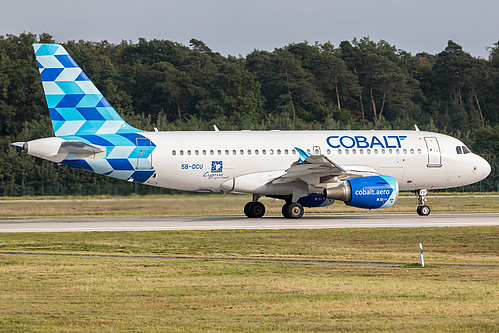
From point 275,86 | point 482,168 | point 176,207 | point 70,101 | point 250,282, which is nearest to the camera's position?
point 250,282

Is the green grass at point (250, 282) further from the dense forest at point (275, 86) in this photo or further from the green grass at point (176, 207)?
the dense forest at point (275, 86)

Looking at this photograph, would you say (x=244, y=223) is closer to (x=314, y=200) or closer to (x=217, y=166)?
(x=217, y=166)

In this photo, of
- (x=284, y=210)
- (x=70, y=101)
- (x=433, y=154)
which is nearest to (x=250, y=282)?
(x=284, y=210)

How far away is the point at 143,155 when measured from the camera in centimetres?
3391

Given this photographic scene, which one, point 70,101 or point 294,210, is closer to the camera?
point 70,101

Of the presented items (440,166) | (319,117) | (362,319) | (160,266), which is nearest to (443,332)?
(362,319)

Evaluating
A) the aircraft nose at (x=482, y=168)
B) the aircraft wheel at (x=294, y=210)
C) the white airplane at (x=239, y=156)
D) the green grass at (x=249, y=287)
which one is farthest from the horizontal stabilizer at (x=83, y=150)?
the aircraft nose at (x=482, y=168)

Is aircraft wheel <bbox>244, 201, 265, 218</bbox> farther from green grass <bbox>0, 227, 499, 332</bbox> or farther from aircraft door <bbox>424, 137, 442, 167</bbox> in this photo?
green grass <bbox>0, 227, 499, 332</bbox>

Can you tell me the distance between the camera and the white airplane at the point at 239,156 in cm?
3322

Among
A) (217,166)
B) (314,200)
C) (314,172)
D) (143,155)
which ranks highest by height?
(143,155)

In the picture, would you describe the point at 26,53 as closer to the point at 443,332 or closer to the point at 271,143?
the point at 271,143

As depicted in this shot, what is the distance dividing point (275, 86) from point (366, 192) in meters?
69.6

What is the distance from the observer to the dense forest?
8650cm

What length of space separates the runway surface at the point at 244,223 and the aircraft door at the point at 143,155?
2568mm
